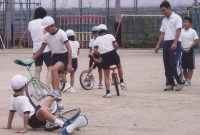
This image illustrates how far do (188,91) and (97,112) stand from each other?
15.0 ft

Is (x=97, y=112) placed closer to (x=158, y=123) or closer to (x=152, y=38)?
(x=158, y=123)

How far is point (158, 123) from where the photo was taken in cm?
1016

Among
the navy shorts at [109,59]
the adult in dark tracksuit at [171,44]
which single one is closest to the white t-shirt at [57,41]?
the navy shorts at [109,59]

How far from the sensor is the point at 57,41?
1208 centimetres

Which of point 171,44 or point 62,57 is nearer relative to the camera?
point 62,57

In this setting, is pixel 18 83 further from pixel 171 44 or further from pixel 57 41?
pixel 171 44

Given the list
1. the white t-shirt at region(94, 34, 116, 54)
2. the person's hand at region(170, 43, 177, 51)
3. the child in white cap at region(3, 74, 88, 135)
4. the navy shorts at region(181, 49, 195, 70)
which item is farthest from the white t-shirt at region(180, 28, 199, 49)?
the child in white cap at region(3, 74, 88, 135)

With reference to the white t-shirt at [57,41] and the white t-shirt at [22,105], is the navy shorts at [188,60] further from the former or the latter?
the white t-shirt at [22,105]

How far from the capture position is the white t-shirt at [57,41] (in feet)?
39.4

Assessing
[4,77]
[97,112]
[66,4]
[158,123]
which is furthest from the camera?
[66,4]

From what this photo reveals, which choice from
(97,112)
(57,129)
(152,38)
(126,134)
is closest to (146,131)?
(126,134)

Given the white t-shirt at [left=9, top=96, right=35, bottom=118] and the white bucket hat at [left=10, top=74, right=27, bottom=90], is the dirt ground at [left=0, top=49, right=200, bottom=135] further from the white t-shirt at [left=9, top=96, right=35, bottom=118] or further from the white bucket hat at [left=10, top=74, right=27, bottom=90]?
the white bucket hat at [left=10, top=74, right=27, bottom=90]

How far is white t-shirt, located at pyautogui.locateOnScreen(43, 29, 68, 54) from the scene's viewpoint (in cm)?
1200

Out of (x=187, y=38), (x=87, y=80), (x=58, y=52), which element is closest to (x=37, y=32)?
(x=58, y=52)
